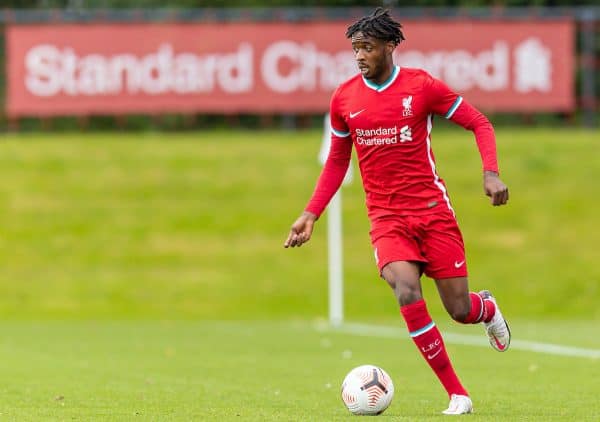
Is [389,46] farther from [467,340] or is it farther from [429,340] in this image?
[467,340]

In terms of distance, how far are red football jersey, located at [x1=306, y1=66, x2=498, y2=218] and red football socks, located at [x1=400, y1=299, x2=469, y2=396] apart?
2.14 ft

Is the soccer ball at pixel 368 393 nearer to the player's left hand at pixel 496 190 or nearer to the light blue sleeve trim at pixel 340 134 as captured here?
the player's left hand at pixel 496 190

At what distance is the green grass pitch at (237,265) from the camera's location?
Result: 45.6 feet

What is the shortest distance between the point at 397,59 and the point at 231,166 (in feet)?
14.9

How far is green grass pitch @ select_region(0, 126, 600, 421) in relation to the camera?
1391 cm

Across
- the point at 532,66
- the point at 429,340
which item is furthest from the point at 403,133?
the point at 532,66

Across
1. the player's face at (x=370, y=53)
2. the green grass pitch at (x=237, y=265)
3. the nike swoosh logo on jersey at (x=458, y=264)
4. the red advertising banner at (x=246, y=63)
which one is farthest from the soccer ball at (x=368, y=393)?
the red advertising banner at (x=246, y=63)

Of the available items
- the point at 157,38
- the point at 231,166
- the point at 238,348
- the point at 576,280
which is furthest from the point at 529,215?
the point at 238,348

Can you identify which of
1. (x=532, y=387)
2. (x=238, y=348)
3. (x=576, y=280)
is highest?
(x=532, y=387)

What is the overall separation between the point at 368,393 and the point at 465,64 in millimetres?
24341

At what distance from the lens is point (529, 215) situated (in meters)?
29.6

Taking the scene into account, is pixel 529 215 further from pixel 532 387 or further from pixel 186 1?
pixel 532 387

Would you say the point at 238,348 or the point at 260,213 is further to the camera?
the point at 260,213

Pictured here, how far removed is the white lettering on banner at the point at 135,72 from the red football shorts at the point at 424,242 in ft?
78.2
